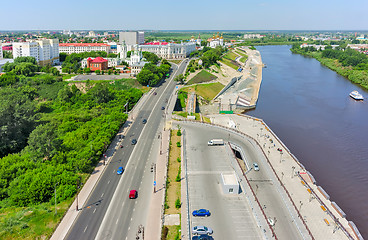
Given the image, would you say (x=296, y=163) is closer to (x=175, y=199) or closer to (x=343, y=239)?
(x=343, y=239)

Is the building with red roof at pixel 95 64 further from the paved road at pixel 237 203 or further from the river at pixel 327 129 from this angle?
the paved road at pixel 237 203


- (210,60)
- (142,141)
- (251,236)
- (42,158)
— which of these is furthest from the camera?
(210,60)

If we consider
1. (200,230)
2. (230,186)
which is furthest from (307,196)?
(200,230)

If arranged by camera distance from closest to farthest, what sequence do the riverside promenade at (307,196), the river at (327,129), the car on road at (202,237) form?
the car on road at (202,237), the riverside promenade at (307,196), the river at (327,129)

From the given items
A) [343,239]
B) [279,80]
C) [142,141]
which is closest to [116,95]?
[142,141]

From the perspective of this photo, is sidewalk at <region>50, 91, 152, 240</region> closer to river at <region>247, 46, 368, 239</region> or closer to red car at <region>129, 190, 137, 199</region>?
red car at <region>129, 190, 137, 199</region>

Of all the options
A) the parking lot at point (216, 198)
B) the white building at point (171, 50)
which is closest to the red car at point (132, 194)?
the parking lot at point (216, 198)
